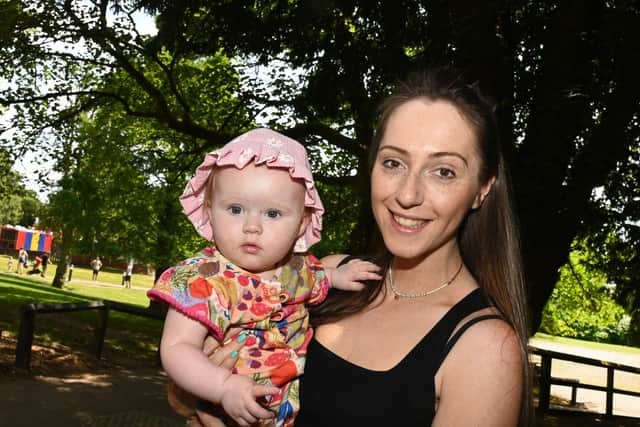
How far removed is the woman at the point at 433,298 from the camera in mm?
2180

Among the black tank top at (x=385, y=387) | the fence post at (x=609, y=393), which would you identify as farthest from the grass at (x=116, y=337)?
the black tank top at (x=385, y=387)

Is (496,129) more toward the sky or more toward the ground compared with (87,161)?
more toward the ground

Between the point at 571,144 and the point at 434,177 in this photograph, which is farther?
the point at 571,144

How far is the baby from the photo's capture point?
7.56 feet

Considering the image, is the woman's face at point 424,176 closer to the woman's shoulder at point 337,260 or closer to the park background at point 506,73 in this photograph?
the woman's shoulder at point 337,260

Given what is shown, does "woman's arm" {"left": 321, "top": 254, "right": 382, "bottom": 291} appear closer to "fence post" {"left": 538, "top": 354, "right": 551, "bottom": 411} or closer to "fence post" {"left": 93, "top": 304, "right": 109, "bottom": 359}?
"fence post" {"left": 538, "top": 354, "right": 551, "bottom": 411}

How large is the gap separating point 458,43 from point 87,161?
19315mm

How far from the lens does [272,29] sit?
9.73m

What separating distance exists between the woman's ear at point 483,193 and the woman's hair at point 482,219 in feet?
0.06

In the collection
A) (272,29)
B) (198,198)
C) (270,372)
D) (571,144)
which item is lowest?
(270,372)

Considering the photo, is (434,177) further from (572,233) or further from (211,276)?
(572,233)

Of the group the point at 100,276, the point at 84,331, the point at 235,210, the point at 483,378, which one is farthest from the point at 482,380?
the point at 100,276

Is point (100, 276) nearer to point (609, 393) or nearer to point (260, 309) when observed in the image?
point (609, 393)

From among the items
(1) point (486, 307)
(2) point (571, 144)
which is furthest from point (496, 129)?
(2) point (571, 144)
